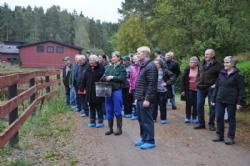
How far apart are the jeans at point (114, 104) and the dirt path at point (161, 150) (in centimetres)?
51

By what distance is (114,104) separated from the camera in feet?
29.4

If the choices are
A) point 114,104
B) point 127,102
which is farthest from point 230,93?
point 127,102

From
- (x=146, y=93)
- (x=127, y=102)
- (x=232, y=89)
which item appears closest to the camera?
(x=146, y=93)

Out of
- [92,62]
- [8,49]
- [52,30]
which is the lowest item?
[92,62]

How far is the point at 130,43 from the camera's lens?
44.7 m

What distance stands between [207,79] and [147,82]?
91.0 inches

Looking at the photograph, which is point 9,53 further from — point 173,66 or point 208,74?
point 208,74

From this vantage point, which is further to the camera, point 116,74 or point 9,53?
point 9,53

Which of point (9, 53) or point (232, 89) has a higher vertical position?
point (9, 53)

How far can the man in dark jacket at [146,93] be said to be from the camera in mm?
7500

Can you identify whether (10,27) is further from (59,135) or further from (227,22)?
(59,135)

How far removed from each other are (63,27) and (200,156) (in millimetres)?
102831

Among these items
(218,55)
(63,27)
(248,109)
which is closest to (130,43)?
(218,55)

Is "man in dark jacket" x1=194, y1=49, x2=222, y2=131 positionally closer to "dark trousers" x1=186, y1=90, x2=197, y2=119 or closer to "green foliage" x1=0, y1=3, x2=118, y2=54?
"dark trousers" x1=186, y1=90, x2=197, y2=119
